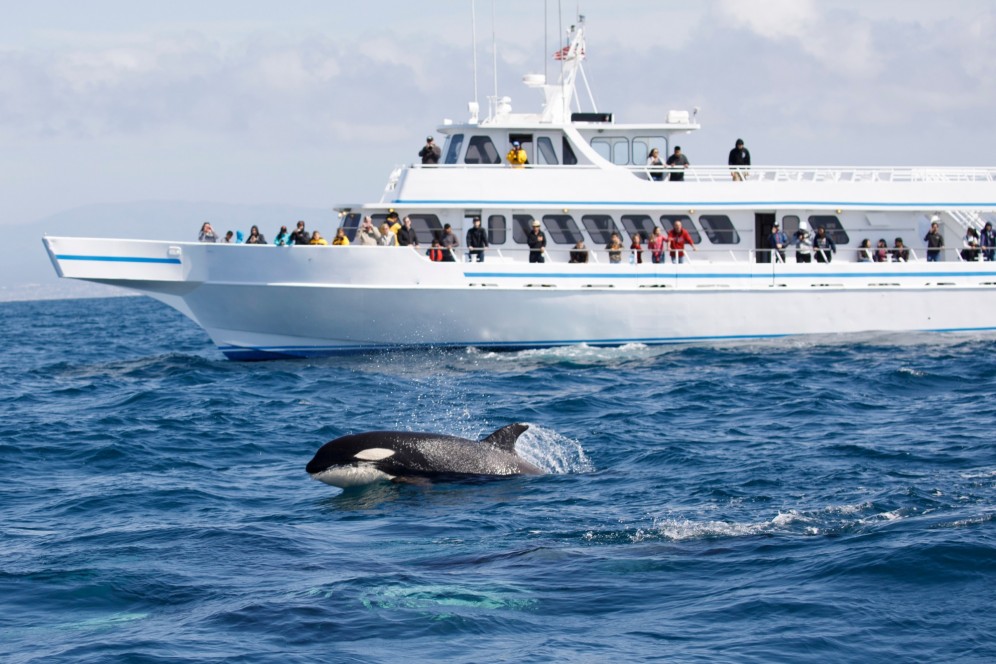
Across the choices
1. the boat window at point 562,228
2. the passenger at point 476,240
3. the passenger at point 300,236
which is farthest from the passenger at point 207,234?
the boat window at point 562,228

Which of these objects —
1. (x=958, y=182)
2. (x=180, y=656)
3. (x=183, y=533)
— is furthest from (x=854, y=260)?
(x=180, y=656)

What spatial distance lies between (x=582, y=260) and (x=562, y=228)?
101 cm

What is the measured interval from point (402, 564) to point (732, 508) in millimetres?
Result: 3467

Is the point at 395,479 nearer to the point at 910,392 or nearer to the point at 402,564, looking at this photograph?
the point at 402,564

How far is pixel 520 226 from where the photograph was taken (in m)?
28.9

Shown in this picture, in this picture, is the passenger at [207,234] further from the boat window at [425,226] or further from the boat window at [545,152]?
the boat window at [545,152]

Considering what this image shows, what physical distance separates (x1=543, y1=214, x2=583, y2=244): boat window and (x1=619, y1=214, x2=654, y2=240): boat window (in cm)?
121

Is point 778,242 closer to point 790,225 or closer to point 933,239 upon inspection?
point 790,225

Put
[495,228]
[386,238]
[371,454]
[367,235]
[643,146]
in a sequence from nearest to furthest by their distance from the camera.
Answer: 1. [371,454]
2. [367,235]
3. [386,238]
4. [495,228]
5. [643,146]

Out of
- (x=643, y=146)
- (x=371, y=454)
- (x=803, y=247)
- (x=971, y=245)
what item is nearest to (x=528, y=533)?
(x=371, y=454)

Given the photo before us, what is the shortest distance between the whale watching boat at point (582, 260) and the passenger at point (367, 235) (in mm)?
539

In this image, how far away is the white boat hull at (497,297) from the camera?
86.8ft

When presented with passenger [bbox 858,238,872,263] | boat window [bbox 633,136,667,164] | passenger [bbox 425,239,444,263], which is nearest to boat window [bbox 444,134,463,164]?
passenger [bbox 425,239,444,263]

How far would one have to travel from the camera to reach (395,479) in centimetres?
1220
